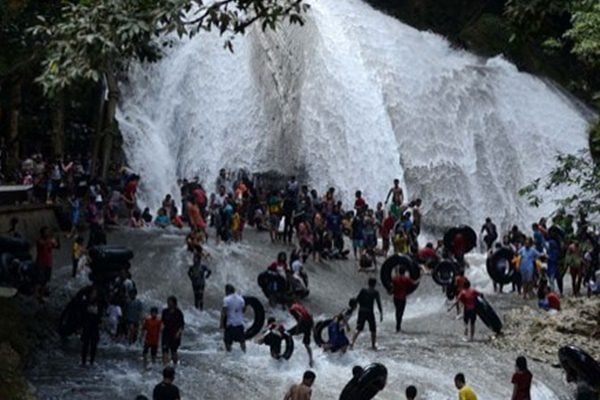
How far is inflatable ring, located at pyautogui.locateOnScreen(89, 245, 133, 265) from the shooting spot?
16391 millimetres

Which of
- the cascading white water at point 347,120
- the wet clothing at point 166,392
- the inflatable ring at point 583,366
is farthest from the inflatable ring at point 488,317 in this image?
the cascading white water at point 347,120

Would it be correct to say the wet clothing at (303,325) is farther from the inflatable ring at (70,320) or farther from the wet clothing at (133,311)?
the inflatable ring at (70,320)

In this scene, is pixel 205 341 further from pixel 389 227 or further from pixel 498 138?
pixel 498 138

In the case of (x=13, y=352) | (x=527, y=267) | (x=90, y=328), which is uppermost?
(x=527, y=267)

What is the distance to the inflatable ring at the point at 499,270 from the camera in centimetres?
2239

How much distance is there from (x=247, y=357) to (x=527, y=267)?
27.0ft

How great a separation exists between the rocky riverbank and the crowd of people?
0.84 m

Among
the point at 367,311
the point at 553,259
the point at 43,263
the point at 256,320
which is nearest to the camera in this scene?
the point at 367,311

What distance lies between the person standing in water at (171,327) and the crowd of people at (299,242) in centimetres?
33

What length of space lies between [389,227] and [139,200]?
6549 millimetres

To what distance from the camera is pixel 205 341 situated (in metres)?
16.6

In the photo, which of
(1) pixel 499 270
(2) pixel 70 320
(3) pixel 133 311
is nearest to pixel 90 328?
(2) pixel 70 320

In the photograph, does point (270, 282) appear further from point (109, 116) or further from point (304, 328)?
point (109, 116)

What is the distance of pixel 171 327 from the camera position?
47.6ft
